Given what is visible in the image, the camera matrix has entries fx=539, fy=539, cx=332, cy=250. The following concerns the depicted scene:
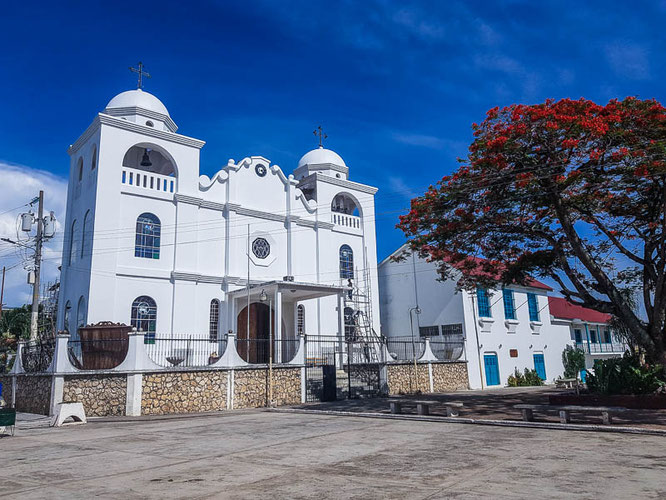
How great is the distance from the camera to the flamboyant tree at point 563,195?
11812 mm

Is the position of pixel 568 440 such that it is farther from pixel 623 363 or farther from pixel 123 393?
pixel 123 393

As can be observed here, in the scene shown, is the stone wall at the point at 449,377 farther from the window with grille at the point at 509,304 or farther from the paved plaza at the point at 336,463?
the paved plaza at the point at 336,463

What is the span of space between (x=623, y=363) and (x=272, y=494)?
40.2ft

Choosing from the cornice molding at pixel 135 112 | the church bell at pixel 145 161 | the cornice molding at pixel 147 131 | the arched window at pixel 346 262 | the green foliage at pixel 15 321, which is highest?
the cornice molding at pixel 135 112

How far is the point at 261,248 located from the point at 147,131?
6732mm

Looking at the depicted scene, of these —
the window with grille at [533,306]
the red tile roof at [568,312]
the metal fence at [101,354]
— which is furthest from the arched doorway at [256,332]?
the red tile roof at [568,312]

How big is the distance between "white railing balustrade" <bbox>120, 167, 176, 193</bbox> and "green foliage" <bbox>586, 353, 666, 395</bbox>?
1655 cm

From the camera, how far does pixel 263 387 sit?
1770cm

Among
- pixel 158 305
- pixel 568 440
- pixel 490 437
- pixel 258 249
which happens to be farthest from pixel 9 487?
pixel 258 249

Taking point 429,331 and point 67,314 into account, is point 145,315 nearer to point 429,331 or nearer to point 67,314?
point 67,314

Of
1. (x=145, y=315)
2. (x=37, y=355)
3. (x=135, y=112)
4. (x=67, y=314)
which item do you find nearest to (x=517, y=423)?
(x=145, y=315)

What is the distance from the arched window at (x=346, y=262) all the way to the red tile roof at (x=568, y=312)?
13133 mm

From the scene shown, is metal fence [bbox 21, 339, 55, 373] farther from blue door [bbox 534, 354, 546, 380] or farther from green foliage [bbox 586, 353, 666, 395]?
blue door [bbox 534, 354, 546, 380]

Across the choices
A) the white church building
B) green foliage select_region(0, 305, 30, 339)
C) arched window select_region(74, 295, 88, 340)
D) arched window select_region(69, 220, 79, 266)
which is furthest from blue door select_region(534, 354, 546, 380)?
green foliage select_region(0, 305, 30, 339)
